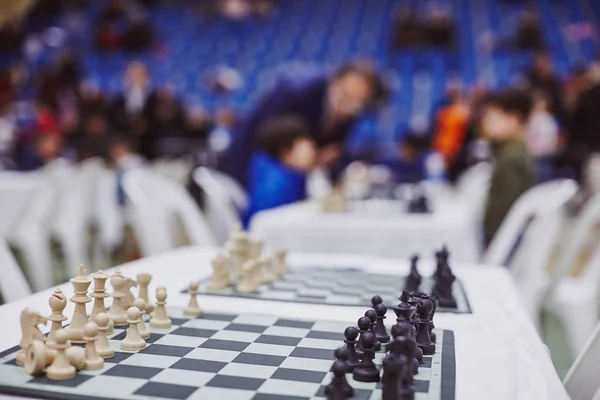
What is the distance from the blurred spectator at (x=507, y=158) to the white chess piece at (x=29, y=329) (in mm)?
Answer: 2555

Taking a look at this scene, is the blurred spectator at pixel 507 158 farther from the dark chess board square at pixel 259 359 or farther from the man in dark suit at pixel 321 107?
the dark chess board square at pixel 259 359

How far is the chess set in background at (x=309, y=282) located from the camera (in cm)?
132

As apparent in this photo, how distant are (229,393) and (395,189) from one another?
291cm

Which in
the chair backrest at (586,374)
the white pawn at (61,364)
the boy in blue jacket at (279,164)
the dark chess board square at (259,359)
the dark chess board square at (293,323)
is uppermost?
the boy in blue jacket at (279,164)

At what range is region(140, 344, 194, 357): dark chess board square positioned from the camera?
94cm

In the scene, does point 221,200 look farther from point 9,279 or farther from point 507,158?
point 9,279

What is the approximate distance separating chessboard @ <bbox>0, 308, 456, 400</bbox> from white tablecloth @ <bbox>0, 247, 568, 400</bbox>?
0.13 feet

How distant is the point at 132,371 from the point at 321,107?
3569mm

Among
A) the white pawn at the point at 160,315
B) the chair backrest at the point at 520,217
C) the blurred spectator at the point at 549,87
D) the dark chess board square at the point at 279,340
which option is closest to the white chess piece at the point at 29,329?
the white pawn at the point at 160,315

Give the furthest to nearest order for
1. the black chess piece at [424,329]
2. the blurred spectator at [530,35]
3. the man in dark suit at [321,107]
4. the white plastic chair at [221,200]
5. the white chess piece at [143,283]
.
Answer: the blurred spectator at [530,35] → the man in dark suit at [321,107] → the white plastic chair at [221,200] → the white chess piece at [143,283] → the black chess piece at [424,329]

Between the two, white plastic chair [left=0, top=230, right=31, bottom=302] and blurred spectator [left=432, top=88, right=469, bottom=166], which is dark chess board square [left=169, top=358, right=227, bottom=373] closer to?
white plastic chair [left=0, top=230, right=31, bottom=302]

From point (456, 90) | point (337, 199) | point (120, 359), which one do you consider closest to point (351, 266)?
point (120, 359)

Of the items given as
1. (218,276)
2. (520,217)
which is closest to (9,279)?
(218,276)

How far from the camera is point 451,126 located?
26.2ft
